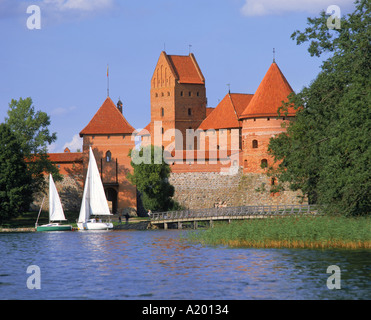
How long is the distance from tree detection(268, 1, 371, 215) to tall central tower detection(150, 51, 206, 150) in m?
36.6

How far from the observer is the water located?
66.5ft

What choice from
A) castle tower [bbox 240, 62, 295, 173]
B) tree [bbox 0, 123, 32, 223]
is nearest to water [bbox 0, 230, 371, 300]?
tree [bbox 0, 123, 32, 223]

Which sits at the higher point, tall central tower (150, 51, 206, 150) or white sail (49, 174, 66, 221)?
tall central tower (150, 51, 206, 150)

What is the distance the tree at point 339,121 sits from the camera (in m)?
30.1

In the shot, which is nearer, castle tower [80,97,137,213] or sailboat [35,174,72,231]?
sailboat [35,174,72,231]

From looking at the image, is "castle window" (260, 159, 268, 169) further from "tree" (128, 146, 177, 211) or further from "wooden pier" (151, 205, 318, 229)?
"tree" (128, 146, 177, 211)

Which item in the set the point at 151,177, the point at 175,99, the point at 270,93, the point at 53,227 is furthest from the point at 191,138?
the point at 53,227

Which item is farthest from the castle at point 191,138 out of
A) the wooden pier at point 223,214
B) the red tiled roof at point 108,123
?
the wooden pier at point 223,214

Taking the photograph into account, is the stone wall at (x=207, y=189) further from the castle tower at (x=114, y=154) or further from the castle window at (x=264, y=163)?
the castle tower at (x=114, y=154)

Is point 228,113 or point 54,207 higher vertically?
point 228,113

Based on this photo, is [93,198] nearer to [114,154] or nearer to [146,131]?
[114,154]

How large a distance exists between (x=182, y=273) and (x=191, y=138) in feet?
166

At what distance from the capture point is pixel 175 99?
74.2 metres
